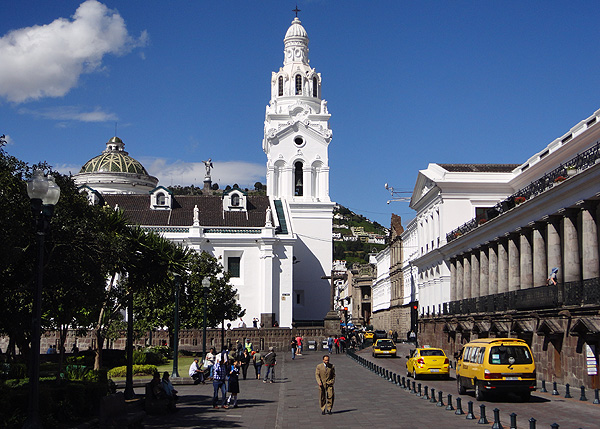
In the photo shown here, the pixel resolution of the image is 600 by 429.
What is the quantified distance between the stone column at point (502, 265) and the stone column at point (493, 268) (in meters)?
1.43

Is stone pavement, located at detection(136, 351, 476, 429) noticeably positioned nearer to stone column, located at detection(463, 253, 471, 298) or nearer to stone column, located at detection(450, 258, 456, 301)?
stone column, located at detection(463, 253, 471, 298)

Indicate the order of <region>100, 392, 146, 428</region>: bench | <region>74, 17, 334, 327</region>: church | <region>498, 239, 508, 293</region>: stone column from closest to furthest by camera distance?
<region>100, 392, 146, 428</region>: bench < <region>498, 239, 508, 293</region>: stone column < <region>74, 17, 334, 327</region>: church

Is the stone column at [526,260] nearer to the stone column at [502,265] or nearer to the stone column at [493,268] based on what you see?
the stone column at [502,265]

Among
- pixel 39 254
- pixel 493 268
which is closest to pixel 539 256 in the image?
pixel 493 268

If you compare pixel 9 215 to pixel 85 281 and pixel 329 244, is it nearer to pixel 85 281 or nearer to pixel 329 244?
pixel 85 281

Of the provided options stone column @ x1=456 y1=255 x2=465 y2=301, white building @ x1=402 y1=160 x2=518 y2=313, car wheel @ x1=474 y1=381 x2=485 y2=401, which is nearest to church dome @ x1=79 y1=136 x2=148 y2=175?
white building @ x1=402 y1=160 x2=518 y2=313

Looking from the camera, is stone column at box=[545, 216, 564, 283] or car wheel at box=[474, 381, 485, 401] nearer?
car wheel at box=[474, 381, 485, 401]

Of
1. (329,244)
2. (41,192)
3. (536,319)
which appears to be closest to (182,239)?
(329,244)

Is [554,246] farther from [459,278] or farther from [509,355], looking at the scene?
[459,278]

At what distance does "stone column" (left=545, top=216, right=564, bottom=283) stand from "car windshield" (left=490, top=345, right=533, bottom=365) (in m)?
8.69

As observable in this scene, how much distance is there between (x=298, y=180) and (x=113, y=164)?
23.8 metres

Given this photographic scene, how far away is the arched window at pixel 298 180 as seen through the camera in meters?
81.1

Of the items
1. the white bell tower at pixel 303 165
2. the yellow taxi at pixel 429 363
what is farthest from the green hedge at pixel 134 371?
the white bell tower at pixel 303 165

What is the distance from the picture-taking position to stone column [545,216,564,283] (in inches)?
1207
